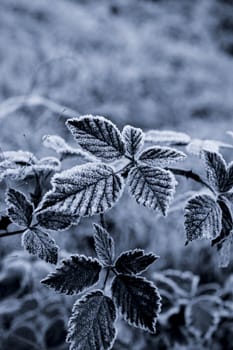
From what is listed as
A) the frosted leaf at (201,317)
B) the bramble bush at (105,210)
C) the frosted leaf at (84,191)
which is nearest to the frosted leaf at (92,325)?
the bramble bush at (105,210)

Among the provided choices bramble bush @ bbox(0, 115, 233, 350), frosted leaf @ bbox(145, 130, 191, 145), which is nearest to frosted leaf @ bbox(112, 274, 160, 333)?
bramble bush @ bbox(0, 115, 233, 350)

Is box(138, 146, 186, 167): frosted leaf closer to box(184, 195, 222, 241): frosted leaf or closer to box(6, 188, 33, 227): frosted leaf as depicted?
box(184, 195, 222, 241): frosted leaf

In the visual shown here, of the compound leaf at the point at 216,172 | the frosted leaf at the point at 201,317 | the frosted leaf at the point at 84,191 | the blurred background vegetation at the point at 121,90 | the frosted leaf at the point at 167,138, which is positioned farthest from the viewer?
the blurred background vegetation at the point at 121,90

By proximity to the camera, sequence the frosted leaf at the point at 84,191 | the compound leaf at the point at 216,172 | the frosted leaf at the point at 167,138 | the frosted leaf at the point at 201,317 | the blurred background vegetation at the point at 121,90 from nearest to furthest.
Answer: the frosted leaf at the point at 84,191 < the compound leaf at the point at 216,172 < the frosted leaf at the point at 167,138 < the frosted leaf at the point at 201,317 < the blurred background vegetation at the point at 121,90

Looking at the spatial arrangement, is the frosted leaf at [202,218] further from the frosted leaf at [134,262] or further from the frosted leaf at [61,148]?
the frosted leaf at [61,148]

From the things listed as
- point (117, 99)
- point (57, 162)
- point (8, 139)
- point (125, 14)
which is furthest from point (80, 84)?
point (57, 162)

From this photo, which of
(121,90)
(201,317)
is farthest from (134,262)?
(121,90)

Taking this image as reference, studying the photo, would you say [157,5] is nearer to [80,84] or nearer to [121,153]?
[80,84]
